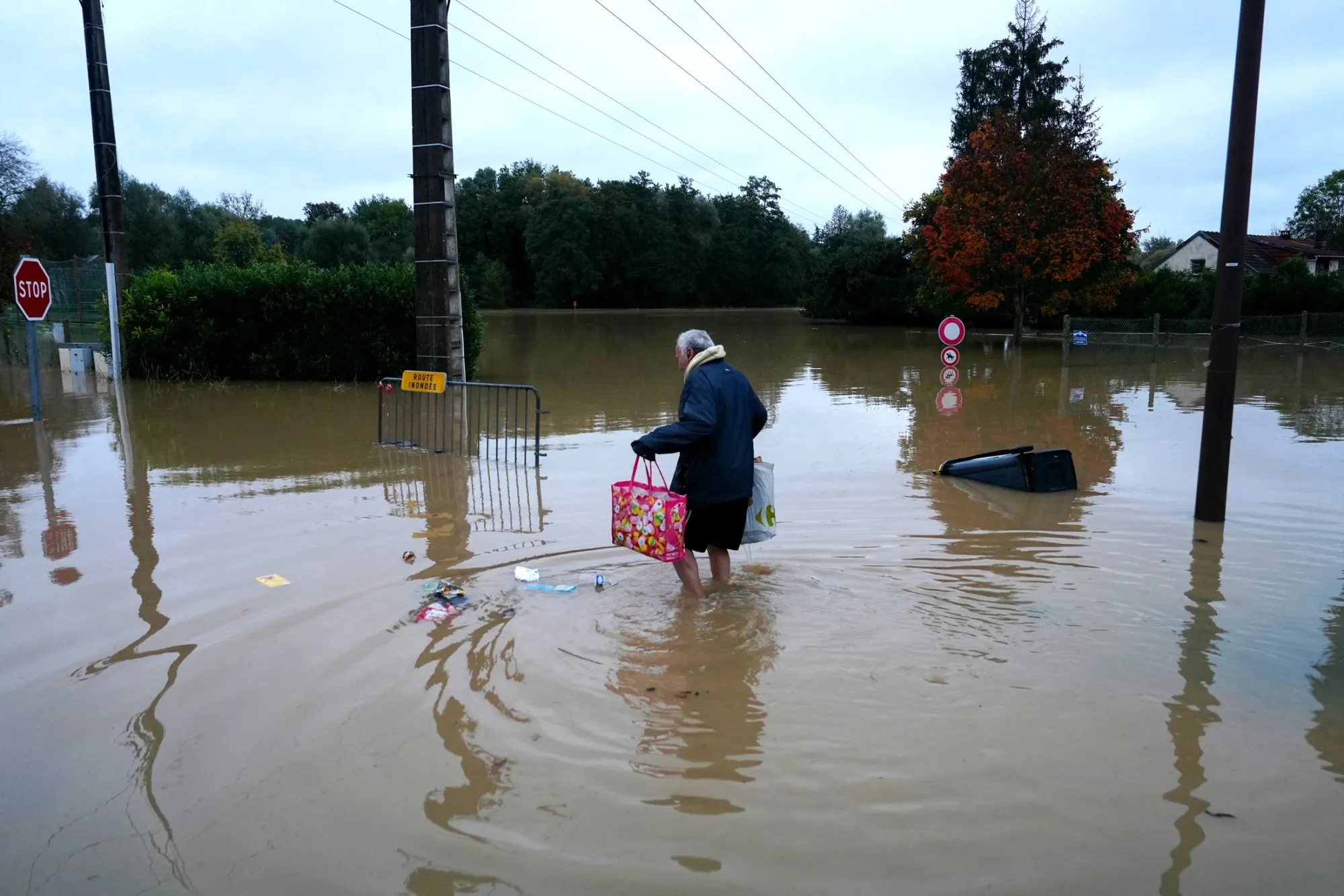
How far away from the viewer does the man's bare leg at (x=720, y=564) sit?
624cm

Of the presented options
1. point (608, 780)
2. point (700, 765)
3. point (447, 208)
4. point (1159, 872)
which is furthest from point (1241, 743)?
point (447, 208)

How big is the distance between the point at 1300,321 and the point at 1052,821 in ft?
110

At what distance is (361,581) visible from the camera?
656 cm

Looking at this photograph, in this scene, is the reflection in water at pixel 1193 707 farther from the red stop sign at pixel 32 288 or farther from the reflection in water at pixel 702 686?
the red stop sign at pixel 32 288

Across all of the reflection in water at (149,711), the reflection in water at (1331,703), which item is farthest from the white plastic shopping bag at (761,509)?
the reflection in water at (149,711)

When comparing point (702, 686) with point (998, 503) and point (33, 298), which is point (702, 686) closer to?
point (998, 503)

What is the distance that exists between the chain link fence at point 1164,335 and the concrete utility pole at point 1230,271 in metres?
18.0

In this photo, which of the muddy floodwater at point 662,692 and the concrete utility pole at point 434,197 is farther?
the concrete utility pole at point 434,197

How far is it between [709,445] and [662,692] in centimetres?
160

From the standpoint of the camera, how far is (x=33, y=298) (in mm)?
13539

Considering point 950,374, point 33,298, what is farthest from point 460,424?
point 950,374

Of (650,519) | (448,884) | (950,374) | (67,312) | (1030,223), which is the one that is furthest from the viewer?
(67,312)

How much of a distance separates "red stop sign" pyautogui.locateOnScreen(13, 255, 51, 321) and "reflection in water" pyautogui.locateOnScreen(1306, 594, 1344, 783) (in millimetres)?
14901

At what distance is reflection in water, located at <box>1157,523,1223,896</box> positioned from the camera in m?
3.45
